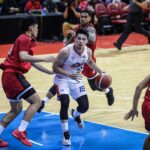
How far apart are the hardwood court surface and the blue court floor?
1.21 feet

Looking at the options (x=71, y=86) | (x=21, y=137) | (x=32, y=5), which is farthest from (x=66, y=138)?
(x=32, y=5)

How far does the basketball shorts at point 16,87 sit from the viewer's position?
22.4 feet

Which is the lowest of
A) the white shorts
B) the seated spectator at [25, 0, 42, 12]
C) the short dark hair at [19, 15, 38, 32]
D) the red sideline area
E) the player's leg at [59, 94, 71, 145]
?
the red sideline area

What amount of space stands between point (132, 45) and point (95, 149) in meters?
10.5

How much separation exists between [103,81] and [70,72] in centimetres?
97

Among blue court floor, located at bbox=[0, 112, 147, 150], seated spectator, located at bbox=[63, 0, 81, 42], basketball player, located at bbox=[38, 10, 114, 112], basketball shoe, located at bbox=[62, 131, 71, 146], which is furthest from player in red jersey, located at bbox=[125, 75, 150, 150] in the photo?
seated spectator, located at bbox=[63, 0, 81, 42]

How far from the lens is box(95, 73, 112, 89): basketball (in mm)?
7938

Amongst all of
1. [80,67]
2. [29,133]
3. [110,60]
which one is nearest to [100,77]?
[80,67]

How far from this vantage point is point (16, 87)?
682 cm

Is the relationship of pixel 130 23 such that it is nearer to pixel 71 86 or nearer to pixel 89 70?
pixel 89 70

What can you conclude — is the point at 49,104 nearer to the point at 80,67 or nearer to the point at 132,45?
the point at 80,67

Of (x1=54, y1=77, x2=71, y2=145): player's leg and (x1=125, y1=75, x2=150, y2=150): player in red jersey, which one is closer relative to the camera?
(x1=125, y1=75, x2=150, y2=150): player in red jersey

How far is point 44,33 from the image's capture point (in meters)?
18.4

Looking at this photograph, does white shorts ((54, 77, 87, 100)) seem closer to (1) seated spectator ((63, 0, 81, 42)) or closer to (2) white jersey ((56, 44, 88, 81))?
(2) white jersey ((56, 44, 88, 81))
